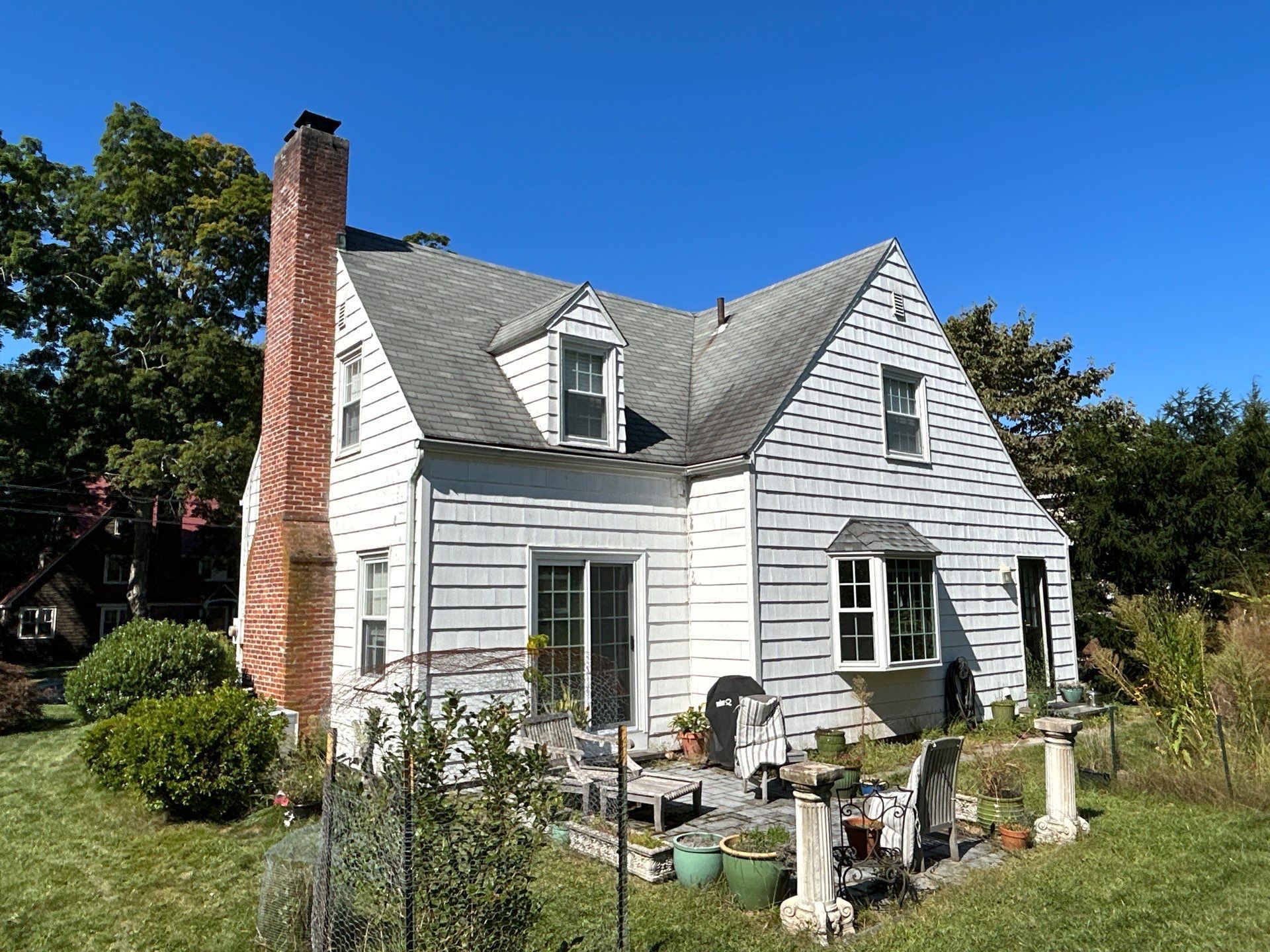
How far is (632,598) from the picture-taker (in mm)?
11547

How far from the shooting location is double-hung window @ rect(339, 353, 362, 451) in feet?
39.0

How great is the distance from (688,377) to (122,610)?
2920cm

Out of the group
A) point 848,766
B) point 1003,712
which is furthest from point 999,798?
point 1003,712

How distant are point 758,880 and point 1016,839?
2834 mm

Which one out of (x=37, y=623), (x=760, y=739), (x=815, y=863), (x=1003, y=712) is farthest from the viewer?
(x=37, y=623)

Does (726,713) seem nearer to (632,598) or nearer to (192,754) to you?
(632,598)

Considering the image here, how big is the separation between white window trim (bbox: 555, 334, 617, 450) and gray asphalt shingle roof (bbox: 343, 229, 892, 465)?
27cm

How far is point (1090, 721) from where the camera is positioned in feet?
46.0

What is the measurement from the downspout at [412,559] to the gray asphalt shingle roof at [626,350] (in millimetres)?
508

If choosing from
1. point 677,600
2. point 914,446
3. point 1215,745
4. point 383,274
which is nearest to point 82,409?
point 383,274

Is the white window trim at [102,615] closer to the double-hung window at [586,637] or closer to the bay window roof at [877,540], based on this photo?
the double-hung window at [586,637]

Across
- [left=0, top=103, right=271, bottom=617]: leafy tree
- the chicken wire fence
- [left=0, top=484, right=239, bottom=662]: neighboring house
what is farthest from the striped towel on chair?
[left=0, top=484, right=239, bottom=662]: neighboring house

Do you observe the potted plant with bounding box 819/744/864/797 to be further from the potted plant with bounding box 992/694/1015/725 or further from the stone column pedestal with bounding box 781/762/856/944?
the potted plant with bounding box 992/694/1015/725

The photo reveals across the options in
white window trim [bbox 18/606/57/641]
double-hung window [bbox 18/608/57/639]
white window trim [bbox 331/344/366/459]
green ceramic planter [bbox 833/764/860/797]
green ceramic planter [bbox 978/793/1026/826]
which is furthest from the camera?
double-hung window [bbox 18/608/57/639]
